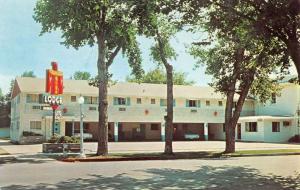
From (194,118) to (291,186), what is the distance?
44.5m

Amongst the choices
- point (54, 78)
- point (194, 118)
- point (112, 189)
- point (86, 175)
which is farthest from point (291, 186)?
point (194, 118)

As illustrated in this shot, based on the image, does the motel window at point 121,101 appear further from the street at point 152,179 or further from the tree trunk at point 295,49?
the tree trunk at point 295,49

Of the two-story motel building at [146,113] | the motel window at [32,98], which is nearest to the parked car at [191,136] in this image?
the two-story motel building at [146,113]

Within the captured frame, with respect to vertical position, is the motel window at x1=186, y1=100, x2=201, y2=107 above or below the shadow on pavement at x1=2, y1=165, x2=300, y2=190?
above

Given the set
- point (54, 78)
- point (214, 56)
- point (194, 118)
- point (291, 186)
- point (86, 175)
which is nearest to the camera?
point (291, 186)

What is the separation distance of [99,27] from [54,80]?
56.7 feet

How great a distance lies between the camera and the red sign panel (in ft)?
136

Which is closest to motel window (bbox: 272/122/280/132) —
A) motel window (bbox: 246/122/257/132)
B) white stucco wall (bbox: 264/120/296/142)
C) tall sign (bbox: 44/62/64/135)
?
white stucco wall (bbox: 264/120/296/142)

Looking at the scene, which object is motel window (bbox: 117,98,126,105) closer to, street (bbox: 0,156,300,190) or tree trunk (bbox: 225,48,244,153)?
tree trunk (bbox: 225,48,244,153)

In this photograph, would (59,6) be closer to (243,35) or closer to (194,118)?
(243,35)

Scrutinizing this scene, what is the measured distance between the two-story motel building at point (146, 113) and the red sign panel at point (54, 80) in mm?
5297

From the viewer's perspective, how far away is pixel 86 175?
52.2ft

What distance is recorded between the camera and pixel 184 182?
14336 millimetres

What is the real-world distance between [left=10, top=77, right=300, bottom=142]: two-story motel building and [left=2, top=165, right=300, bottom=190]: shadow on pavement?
104ft
